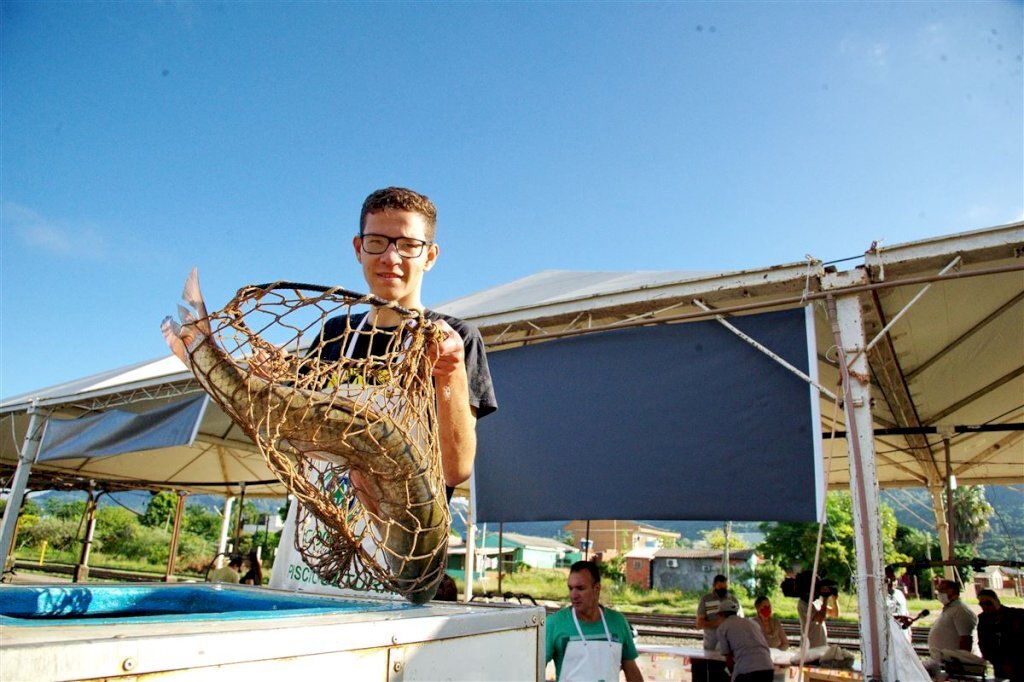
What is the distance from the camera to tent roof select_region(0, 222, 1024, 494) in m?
5.08

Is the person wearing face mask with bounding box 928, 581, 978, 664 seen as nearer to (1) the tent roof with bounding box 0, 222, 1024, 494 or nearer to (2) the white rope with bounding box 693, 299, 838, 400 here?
(1) the tent roof with bounding box 0, 222, 1024, 494

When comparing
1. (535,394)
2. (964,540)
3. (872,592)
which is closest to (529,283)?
(535,394)

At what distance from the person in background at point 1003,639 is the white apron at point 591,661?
6326mm

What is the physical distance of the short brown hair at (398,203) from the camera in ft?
5.94

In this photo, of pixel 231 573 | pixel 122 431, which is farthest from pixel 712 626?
pixel 122 431

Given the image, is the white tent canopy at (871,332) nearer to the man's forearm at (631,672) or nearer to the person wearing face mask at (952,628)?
the man's forearm at (631,672)

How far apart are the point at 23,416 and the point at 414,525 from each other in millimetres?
14046

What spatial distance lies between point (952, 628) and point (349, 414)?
10.9 m

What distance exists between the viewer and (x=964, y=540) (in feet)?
243

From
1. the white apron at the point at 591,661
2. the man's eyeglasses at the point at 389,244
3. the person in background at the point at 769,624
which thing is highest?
the man's eyeglasses at the point at 389,244

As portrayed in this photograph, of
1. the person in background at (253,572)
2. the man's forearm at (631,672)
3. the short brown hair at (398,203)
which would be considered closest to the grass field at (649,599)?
the person in background at (253,572)

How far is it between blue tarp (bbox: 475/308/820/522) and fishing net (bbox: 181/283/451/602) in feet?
13.4

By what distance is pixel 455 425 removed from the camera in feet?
5.71

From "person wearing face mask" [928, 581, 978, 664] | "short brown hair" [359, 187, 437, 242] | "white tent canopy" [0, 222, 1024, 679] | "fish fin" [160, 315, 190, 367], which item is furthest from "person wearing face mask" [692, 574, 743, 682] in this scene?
"fish fin" [160, 315, 190, 367]
